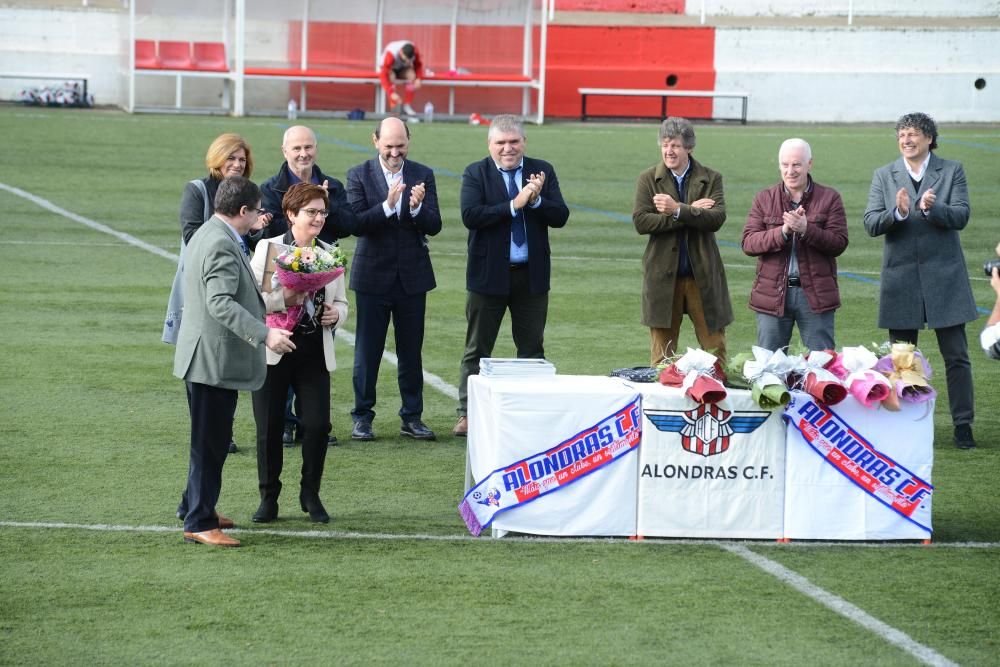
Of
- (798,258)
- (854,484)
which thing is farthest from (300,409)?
(798,258)

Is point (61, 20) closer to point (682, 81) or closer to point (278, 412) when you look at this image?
point (682, 81)

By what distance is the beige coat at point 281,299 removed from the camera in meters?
7.73

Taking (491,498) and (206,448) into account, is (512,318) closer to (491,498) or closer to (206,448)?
(491,498)

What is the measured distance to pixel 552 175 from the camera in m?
9.95

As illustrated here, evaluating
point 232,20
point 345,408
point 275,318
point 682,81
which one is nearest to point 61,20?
point 232,20

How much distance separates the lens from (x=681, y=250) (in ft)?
32.4

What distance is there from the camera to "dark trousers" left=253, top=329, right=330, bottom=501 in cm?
782

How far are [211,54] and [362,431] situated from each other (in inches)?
992

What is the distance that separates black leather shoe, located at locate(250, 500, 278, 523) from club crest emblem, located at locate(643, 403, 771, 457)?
6.50 feet

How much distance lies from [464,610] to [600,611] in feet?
1.89

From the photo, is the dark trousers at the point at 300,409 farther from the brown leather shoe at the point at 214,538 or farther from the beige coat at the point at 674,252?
the beige coat at the point at 674,252

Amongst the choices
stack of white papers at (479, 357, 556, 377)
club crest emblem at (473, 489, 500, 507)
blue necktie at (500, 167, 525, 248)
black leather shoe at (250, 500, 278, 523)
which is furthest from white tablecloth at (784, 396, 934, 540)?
blue necktie at (500, 167, 525, 248)

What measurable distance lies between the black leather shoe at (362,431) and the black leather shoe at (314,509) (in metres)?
1.85

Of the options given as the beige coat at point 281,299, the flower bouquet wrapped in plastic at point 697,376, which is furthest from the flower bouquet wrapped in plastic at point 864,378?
the beige coat at point 281,299
